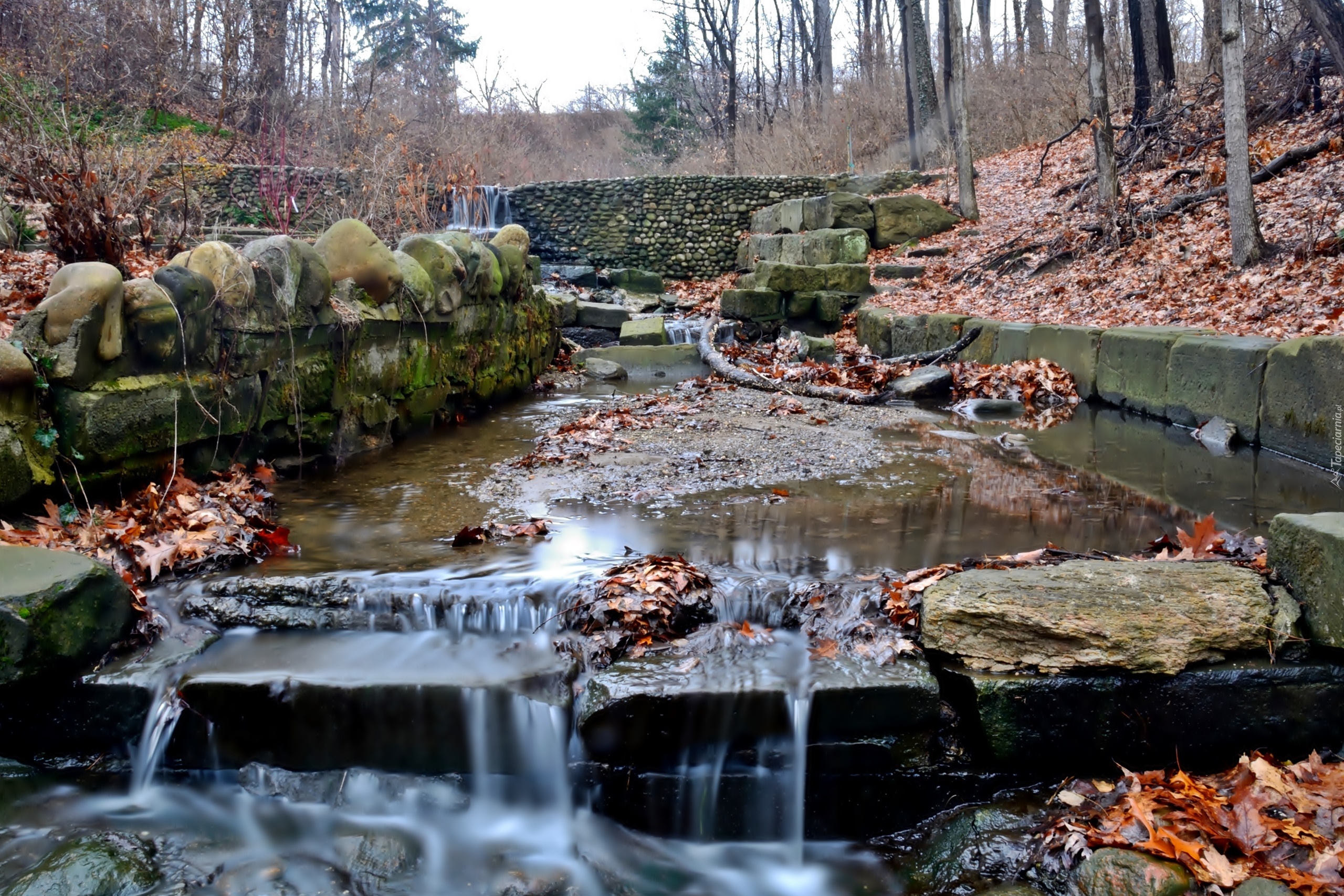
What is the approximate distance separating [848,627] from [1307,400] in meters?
4.15

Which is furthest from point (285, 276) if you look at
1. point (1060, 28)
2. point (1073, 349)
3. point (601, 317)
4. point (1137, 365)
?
point (1060, 28)

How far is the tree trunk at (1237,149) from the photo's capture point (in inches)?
308

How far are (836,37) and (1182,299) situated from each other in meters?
27.3

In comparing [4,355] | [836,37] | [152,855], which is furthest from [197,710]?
[836,37]

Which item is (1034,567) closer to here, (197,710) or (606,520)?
(606,520)

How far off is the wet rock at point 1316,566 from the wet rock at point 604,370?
→ 8180 millimetres

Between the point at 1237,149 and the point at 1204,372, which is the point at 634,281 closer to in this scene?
the point at 1237,149

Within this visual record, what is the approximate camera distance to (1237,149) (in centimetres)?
816

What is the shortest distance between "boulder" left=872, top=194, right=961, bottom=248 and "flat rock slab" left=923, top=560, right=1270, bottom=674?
1390 centimetres

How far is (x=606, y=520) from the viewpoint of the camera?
474cm

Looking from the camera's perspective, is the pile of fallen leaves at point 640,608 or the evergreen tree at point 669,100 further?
the evergreen tree at point 669,100

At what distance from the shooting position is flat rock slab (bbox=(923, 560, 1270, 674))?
2.97 m

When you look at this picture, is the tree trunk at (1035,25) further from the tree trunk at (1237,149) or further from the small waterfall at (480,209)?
the tree trunk at (1237,149)

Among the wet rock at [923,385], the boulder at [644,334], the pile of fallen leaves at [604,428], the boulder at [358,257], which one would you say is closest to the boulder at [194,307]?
the boulder at [358,257]
